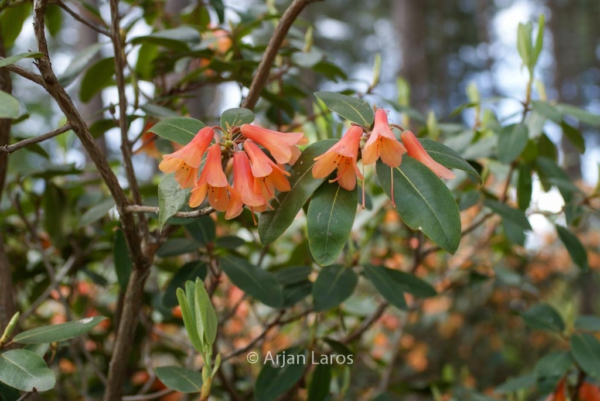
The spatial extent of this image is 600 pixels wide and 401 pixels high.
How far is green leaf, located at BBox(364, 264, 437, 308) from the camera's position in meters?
1.11

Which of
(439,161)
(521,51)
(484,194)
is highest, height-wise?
(521,51)

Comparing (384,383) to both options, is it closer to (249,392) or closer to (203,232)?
(249,392)

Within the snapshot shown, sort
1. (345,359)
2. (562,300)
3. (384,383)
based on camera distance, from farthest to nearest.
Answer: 1. (562,300)
2. (384,383)
3. (345,359)

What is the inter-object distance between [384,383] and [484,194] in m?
0.87

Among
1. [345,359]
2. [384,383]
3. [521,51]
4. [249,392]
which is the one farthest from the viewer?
[384,383]

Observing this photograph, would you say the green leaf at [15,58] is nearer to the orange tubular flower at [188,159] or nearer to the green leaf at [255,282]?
the orange tubular flower at [188,159]

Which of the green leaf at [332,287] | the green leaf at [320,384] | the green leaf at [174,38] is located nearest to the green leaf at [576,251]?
the green leaf at [332,287]

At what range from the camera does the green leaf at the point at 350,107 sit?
754 millimetres

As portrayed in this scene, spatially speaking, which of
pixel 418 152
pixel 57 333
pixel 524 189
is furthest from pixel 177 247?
pixel 524 189

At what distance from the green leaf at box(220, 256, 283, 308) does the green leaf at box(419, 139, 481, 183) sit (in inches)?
17.0

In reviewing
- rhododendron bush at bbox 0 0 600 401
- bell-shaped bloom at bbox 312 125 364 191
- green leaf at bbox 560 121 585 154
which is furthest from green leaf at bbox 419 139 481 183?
green leaf at bbox 560 121 585 154

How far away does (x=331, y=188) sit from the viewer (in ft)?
2.46

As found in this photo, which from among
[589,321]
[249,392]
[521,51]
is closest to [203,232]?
[249,392]

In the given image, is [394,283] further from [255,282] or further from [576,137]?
[576,137]
